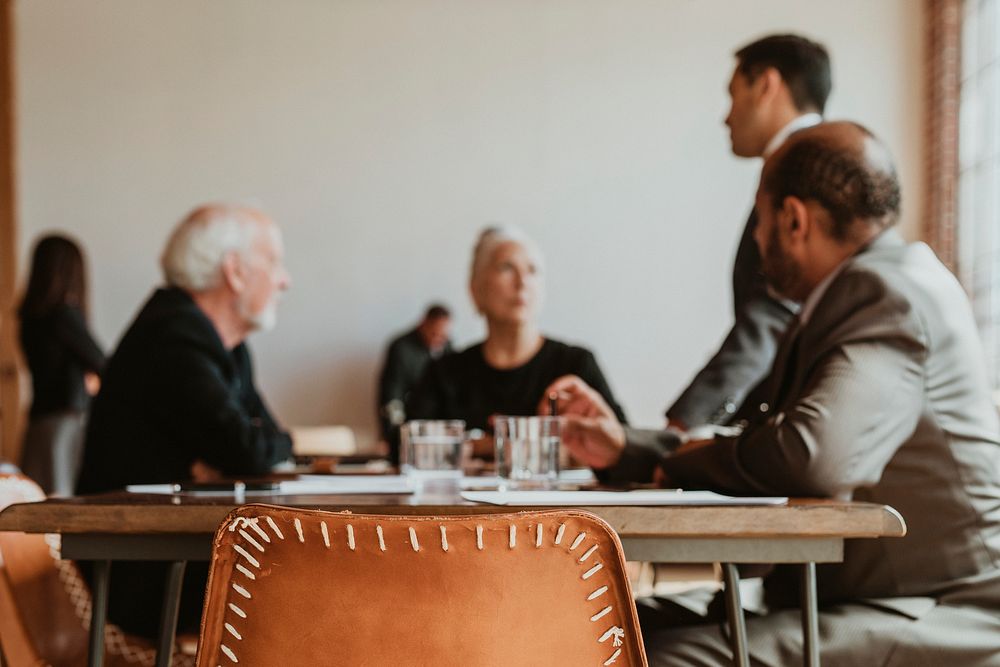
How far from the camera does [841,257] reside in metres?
1.81

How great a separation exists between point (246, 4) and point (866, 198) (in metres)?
6.60

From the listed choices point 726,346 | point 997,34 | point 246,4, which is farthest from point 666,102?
point 726,346

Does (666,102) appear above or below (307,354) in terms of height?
above

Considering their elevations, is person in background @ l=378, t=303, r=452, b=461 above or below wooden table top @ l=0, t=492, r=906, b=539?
below

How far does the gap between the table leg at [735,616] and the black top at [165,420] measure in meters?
1.24

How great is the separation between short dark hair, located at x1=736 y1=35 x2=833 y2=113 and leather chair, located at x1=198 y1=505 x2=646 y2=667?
2.22m

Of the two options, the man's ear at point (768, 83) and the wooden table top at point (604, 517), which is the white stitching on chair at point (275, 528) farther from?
the man's ear at point (768, 83)

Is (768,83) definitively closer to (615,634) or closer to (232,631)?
(615,634)

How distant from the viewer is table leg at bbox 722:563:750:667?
4.66ft

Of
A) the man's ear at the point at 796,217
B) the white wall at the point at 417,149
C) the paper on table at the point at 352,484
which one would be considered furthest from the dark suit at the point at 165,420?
the white wall at the point at 417,149

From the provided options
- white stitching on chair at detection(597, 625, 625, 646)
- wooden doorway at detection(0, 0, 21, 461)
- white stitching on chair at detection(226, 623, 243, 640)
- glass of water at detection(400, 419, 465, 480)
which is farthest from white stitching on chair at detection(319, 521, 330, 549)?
wooden doorway at detection(0, 0, 21, 461)

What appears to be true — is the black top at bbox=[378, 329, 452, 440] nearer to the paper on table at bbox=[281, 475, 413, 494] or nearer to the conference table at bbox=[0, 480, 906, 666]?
the paper on table at bbox=[281, 475, 413, 494]

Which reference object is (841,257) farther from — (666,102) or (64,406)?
(666,102)

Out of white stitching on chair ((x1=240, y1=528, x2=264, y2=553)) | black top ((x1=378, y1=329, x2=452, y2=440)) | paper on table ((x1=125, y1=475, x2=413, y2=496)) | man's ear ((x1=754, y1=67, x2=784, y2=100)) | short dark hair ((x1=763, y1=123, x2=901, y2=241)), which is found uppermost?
man's ear ((x1=754, y1=67, x2=784, y2=100))
